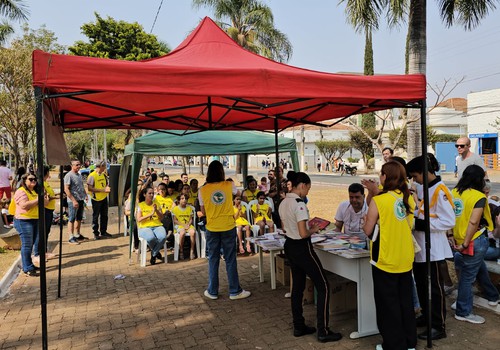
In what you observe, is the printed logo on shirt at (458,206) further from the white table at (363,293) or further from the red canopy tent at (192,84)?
the white table at (363,293)

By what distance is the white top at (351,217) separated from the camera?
5.17 m

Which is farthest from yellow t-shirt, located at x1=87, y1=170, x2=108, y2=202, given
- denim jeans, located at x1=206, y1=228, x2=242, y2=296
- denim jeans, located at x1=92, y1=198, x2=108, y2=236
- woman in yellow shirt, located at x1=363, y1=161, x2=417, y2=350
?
woman in yellow shirt, located at x1=363, y1=161, x2=417, y2=350

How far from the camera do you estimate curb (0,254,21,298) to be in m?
5.80

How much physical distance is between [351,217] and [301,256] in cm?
174

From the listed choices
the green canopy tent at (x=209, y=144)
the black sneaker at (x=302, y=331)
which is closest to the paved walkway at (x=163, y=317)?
the black sneaker at (x=302, y=331)

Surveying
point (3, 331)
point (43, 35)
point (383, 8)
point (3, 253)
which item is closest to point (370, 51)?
point (43, 35)

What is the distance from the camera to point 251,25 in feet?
71.5

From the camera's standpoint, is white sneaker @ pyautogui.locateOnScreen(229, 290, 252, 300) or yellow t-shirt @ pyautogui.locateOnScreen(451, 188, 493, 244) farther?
white sneaker @ pyautogui.locateOnScreen(229, 290, 252, 300)

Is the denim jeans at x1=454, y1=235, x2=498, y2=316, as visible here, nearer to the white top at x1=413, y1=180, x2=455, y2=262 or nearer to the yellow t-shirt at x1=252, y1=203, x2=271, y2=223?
the white top at x1=413, y1=180, x2=455, y2=262

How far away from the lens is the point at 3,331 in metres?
4.33

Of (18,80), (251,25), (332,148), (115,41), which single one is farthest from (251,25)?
(332,148)

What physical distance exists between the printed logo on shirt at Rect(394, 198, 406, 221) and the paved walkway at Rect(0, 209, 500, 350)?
135 centimetres

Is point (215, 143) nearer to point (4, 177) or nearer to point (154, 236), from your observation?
point (154, 236)

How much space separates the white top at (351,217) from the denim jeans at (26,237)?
15.7 feet
